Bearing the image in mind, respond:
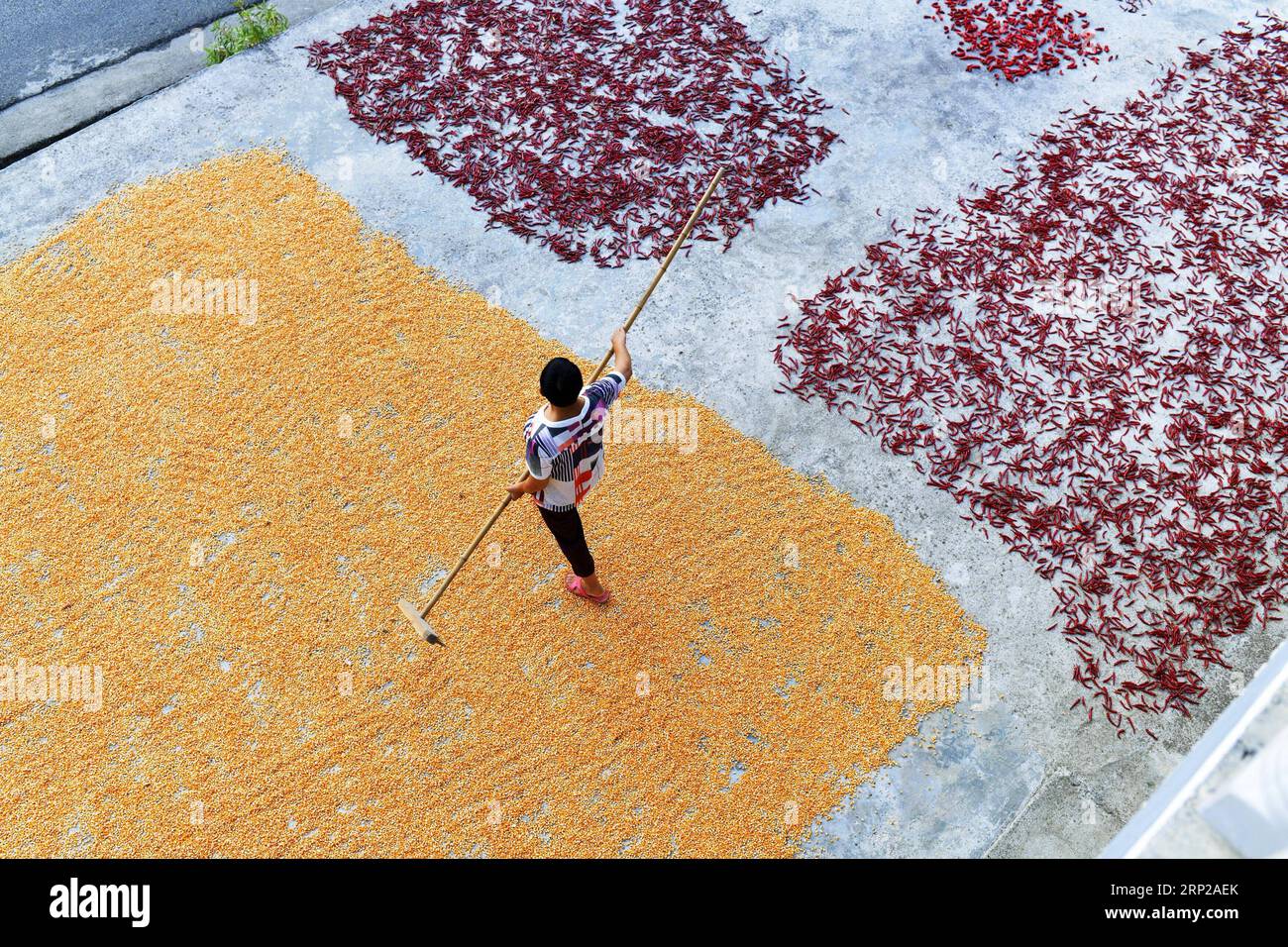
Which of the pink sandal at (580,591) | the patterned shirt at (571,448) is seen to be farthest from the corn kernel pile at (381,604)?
the patterned shirt at (571,448)

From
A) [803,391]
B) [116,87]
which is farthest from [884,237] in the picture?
[116,87]

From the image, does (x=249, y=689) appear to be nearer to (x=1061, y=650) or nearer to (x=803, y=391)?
(x=803, y=391)

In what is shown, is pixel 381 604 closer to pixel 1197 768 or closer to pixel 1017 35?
pixel 1197 768

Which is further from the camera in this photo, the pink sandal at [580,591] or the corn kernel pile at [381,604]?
the pink sandal at [580,591]

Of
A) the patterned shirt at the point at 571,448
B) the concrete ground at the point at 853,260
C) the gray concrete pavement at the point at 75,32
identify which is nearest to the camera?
the patterned shirt at the point at 571,448

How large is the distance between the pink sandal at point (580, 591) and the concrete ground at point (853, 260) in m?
1.60

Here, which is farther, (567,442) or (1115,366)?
(1115,366)

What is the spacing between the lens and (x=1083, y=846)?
4.93 metres

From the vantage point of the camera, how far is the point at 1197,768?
117 inches

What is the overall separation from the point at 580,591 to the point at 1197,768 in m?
3.42

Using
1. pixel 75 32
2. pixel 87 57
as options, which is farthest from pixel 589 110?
pixel 75 32

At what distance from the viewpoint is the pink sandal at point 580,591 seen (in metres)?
5.65

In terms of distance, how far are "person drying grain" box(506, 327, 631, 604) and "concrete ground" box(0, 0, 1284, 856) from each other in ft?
6.04

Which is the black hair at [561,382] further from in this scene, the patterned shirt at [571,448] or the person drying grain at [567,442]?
the patterned shirt at [571,448]
